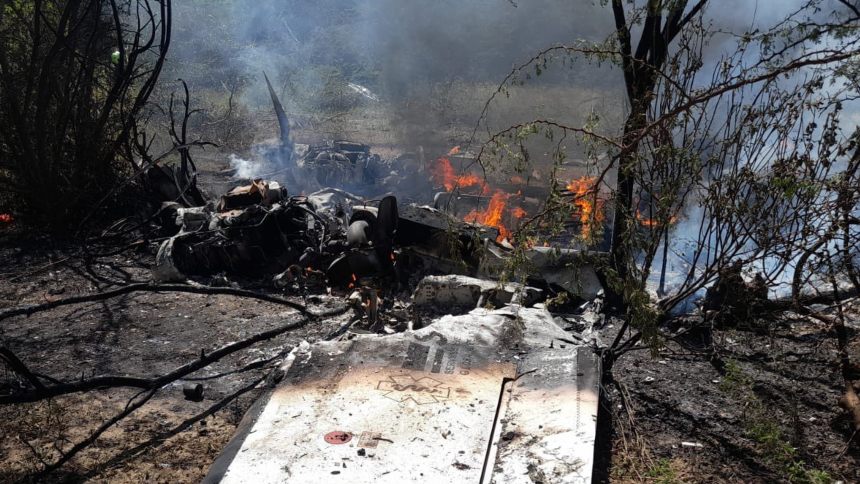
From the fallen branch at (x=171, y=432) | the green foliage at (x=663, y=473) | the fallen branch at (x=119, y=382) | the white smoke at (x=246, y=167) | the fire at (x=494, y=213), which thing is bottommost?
the fallen branch at (x=171, y=432)

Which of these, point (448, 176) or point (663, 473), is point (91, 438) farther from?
point (448, 176)

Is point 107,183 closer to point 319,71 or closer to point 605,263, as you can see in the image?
point 605,263

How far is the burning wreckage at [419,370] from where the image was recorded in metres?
3.55

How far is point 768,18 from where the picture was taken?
43.7ft

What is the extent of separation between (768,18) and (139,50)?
503 inches

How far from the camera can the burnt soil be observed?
150 inches

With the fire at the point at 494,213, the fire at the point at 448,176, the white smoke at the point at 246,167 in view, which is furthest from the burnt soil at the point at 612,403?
the white smoke at the point at 246,167

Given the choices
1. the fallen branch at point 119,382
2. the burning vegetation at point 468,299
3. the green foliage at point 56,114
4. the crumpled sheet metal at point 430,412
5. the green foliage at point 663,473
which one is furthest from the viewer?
the green foliage at point 56,114

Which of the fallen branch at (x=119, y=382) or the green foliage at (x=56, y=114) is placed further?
the green foliage at (x=56, y=114)

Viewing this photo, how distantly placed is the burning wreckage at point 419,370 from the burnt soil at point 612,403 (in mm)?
452

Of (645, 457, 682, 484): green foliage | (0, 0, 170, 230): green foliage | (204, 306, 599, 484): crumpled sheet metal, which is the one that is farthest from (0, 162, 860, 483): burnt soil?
(0, 0, 170, 230): green foliage

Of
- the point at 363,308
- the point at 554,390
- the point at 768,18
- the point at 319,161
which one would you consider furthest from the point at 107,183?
the point at 768,18

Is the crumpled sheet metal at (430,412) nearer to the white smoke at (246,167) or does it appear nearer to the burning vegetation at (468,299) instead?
the burning vegetation at (468,299)

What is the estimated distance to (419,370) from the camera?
4461mm
